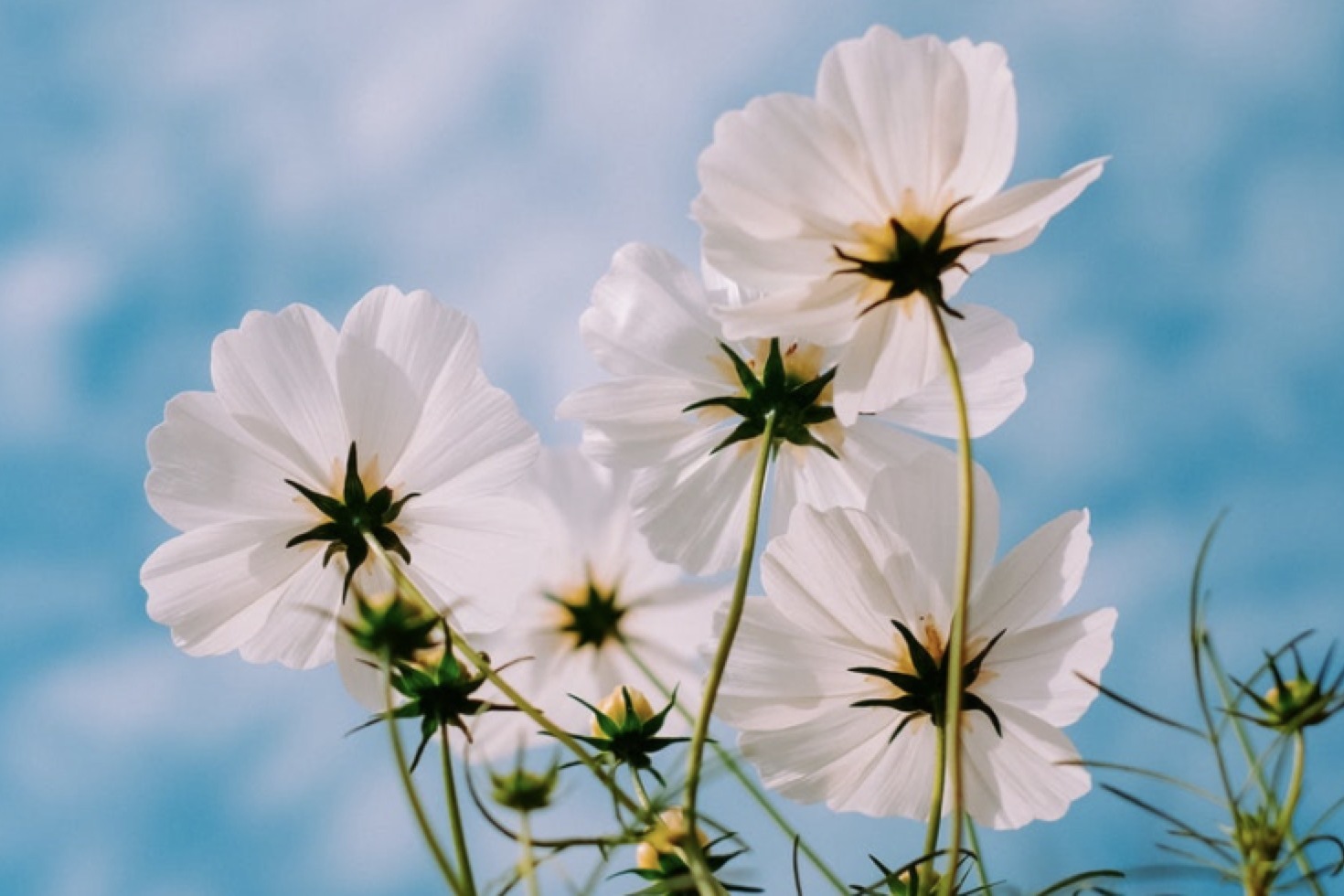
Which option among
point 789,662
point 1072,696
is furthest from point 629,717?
point 1072,696

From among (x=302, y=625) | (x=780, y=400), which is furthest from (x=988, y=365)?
(x=302, y=625)

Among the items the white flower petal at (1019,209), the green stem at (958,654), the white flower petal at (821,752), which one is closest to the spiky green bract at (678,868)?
the white flower petal at (821,752)

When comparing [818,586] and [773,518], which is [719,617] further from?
[773,518]

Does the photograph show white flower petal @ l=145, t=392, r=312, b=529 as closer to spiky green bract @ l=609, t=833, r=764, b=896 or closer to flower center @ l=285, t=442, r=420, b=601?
flower center @ l=285, t=442, r=420, b=601

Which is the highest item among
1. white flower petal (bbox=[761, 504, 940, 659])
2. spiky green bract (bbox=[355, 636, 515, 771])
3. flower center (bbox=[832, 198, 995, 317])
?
flower center (bbox=[832, 198, 995, 317])

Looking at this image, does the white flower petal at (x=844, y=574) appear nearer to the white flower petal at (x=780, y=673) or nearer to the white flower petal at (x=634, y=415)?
the white flower petal at (x=780, y=673)

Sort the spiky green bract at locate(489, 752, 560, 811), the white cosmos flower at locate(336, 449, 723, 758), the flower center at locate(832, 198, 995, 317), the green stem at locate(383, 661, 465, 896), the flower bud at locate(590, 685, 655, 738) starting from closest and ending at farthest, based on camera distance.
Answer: the green stem at locate(383, 661, 465, 896), the spiky green bract at locate(489, 752, 560, 811), the flower center at locate(832, 198, 995, 317), the flower bud at locate(590, 685, 655, 738), the white cosmos flower at locate(336, 449, 723, 758)

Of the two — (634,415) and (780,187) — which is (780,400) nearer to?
(634,415)

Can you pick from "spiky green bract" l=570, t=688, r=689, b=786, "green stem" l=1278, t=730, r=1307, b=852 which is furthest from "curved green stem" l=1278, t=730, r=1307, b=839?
"spiky green bract" l=570, t=688, r=689, b=786
